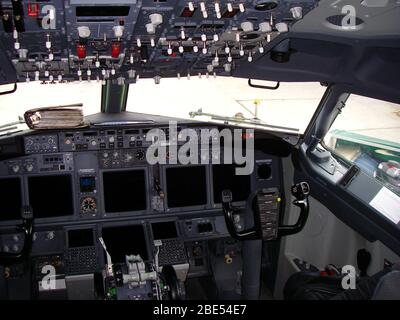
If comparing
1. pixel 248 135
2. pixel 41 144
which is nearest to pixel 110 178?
pixel 41 144

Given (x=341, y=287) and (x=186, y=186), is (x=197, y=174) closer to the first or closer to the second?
(x=186, y=186)

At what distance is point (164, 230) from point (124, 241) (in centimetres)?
43

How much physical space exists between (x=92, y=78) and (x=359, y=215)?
8.14 ft

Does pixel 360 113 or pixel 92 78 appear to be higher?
pixel 92 78

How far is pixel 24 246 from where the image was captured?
3.87 meters

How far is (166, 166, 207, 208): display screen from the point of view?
16.3 ft

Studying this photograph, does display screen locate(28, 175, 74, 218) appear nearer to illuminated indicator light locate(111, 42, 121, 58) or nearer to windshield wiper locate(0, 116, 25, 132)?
windshield wiper locate(0, 116, 25, 132)

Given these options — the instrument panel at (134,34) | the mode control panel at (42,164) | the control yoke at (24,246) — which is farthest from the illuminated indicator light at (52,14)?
the mode control panel at (42,164)

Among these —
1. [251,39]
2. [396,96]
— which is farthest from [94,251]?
[396,96]

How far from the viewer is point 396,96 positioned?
3502 mm

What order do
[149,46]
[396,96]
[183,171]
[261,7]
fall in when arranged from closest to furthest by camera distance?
1. [261,7]
2. [149,46]
3. [396,96]
4. [183,171]

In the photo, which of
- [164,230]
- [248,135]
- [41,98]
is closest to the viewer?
[248,135]

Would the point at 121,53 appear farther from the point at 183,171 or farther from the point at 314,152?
the point at 314,152

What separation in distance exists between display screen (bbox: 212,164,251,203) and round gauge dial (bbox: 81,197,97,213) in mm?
1258
